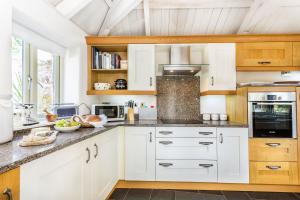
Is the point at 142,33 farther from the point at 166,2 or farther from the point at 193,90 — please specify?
the point at 193,90

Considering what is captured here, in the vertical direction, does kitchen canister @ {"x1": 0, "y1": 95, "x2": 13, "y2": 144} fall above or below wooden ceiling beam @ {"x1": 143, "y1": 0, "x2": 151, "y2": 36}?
below

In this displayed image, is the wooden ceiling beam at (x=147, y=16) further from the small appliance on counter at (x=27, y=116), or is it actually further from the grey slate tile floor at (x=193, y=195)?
the grey slate tile floor at (x=193, y=195)

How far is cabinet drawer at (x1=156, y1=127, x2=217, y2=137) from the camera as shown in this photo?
110 inches

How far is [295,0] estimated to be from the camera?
9.64 ft

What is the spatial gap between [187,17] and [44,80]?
84.7 inches

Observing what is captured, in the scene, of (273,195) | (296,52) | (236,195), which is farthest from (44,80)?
(296,52)

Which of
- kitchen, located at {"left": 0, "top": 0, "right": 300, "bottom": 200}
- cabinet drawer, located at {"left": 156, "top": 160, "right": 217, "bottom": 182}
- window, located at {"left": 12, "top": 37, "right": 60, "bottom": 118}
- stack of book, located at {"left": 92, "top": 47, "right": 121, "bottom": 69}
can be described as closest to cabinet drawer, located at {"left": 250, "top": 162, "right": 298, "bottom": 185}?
kitchen, located at {"left": 0, "top": 0, "right": 300, "bottom": 200}

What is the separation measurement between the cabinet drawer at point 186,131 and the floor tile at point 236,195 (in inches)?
28.0

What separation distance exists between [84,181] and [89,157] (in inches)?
7.7

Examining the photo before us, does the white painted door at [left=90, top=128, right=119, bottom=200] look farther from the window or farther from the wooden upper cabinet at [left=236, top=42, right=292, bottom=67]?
the wooden upper cabinet at [left=236, top=42, right=292, bottom=67]

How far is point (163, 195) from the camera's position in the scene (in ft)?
8.83

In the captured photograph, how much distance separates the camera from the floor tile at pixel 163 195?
8.57 ft

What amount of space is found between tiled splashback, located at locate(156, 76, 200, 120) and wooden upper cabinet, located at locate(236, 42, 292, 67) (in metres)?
0.75

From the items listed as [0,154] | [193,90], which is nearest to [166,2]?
[193,90]
